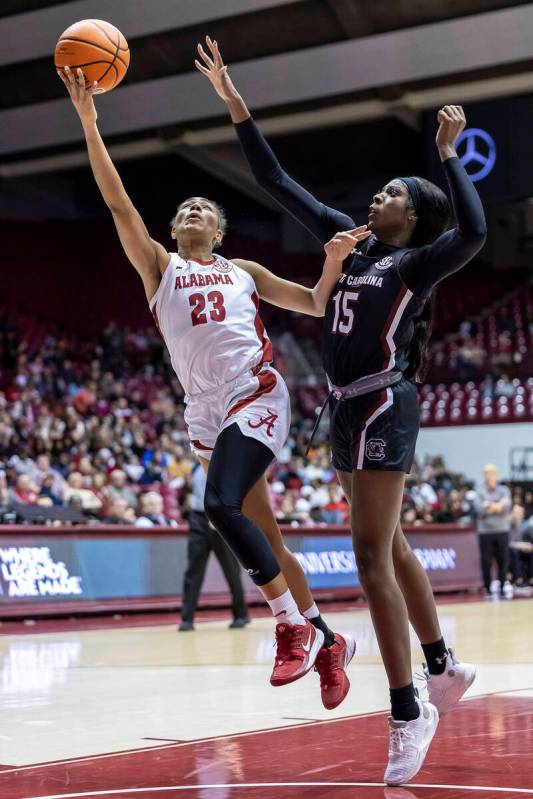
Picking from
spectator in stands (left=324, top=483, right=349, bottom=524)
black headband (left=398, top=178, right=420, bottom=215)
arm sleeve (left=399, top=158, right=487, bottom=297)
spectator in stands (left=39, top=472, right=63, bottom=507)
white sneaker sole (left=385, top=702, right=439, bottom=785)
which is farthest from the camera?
spectator in stands (left=324, top=483, right=349, bottom=524)

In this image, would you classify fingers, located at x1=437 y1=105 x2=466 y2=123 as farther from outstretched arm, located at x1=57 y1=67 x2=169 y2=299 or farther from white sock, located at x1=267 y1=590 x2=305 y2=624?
white sock, located at x1=267 y1=590 x2=305 y2=624

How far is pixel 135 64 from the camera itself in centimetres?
2408

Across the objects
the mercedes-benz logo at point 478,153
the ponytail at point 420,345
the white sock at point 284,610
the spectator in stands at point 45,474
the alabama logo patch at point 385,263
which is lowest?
the white sock at point 284,610

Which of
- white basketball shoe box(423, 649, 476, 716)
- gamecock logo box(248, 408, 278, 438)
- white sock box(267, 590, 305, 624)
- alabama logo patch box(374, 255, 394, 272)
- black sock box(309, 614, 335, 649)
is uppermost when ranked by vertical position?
alabama logo patch box(374, 255, 394, 272)

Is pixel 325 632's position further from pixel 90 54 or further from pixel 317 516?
pixel 317 516

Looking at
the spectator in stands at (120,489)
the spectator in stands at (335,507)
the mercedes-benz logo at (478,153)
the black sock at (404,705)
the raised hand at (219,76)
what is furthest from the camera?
the spectator in stands at (335,507)

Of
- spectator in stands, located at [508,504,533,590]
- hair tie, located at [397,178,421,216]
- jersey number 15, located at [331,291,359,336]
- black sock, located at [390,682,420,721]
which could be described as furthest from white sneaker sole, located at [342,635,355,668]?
spectator in stands, located at [508,504,533,590]

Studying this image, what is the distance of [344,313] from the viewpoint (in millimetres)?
4551

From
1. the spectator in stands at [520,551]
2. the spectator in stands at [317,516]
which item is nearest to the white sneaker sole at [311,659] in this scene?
the spectator in stands at [317,516]

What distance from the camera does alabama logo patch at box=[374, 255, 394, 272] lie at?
4.52m

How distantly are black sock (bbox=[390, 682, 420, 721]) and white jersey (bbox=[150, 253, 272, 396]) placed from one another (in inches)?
63.0

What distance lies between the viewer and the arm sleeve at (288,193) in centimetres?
500

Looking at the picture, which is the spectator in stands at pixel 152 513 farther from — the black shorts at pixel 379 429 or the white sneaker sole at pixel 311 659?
the black shorts at pixel 379 429

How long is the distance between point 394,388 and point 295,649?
3.81ft
